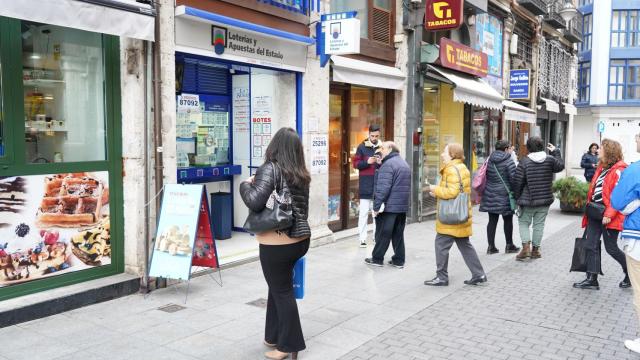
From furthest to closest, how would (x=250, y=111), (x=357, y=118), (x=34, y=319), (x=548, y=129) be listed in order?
(x=548, y=129)
(x=357, y=118)
(x=250, y=111)
(x=34, y=319)

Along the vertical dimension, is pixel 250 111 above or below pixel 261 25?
below

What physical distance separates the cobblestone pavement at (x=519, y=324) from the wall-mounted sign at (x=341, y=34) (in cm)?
378

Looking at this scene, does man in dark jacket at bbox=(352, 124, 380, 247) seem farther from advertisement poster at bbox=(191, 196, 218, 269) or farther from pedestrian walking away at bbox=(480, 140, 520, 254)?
advertisement poster at bbox=(191, 196, 218, 269)

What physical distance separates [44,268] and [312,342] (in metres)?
2.72

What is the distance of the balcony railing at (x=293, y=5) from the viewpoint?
318 inches

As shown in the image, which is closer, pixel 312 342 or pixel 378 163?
pixel 312 342

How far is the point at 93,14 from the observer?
5133mm

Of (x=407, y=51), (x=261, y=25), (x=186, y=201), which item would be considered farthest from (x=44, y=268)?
(x=407, y=51)

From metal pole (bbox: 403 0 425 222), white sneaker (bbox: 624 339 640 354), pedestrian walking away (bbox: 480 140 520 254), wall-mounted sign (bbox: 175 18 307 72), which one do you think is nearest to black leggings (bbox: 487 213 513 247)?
pedestrian walking away (bbox: 480 140 520 254)

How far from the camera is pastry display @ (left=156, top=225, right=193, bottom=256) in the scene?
5902 mm

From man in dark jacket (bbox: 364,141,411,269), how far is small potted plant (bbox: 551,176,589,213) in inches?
301

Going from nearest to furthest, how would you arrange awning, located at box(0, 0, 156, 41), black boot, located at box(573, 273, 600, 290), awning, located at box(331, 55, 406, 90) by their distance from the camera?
awning, located at box(0, 0, 156, 41), black boot, located at box(573, 273, 600, 290), awning, located at box(331, 55, 406, 90)

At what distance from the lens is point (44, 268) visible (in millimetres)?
5531

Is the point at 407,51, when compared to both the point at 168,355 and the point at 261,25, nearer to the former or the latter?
the point at 261,25
